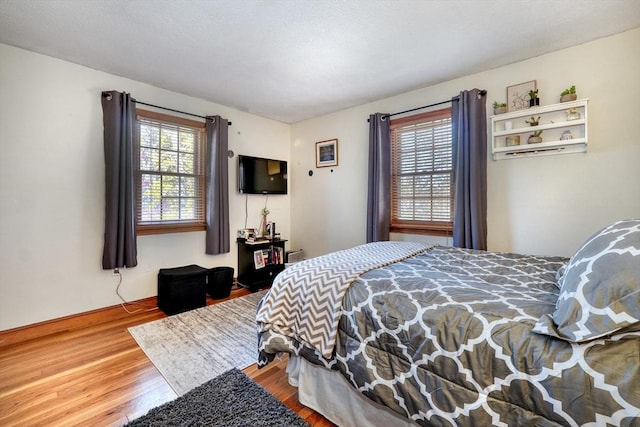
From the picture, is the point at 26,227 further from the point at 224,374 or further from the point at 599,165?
the point at 599,165

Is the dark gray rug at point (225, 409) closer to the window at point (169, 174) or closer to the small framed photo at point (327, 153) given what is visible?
the window at point (169, 174)

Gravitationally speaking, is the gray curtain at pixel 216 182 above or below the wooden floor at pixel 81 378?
above

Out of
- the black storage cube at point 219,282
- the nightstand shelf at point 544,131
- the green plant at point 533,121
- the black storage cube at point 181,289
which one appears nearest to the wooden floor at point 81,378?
the black storage cube at point 181,289

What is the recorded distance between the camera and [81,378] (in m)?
1.85

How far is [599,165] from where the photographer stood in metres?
2.28

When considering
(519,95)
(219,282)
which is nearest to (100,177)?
(219,282)

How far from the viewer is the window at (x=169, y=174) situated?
10.1 ft

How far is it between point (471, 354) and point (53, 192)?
3436mm

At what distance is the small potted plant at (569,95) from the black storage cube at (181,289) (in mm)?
3815

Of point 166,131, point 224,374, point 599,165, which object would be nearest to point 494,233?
point 599,165

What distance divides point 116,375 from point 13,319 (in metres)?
1.34

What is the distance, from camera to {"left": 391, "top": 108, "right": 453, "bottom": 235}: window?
304 cm

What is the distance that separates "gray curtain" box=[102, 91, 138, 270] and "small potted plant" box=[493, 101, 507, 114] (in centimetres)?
364

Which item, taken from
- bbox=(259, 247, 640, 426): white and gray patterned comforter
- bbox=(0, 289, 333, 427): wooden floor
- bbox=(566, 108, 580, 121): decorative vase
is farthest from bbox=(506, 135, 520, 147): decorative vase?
bbox=(0, 289, 333, 427): wooden floor
